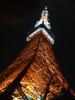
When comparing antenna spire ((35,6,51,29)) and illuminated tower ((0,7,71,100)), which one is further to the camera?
antenna spire ((35,6,51,29))

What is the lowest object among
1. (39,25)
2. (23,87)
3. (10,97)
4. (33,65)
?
(10,97)

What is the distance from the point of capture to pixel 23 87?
1202cm

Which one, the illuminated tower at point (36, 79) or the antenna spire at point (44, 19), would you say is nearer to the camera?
the illuminated tower at point (36, 79)

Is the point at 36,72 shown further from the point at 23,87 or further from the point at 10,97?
the point at 10,97

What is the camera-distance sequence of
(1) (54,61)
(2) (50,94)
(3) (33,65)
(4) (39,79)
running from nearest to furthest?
(2) (50,94), (4) (39,79), (3) (33,65), (1) (54,61)

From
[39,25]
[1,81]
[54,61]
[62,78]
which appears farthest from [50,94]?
[39,25]

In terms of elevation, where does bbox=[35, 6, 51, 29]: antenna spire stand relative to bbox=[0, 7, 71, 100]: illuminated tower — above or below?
above

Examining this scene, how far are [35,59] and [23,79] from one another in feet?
14.6

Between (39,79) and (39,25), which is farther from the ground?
(39,25)

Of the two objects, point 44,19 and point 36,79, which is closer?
point 36,79

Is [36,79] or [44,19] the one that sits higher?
[44,19]

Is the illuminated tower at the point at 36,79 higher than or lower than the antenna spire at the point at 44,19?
lower

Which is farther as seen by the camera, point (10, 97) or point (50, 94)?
point (50, 94)

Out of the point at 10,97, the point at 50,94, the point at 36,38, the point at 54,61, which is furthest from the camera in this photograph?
the point at 36,38
